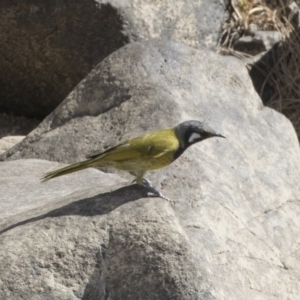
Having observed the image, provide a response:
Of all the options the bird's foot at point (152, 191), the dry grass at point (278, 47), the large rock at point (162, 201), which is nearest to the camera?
the large rock at point (162, 201)

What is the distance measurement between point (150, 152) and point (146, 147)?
0.05m

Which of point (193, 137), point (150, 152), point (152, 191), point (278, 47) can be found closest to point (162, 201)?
point (152, 191)

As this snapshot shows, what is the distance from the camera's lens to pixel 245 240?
500 cm

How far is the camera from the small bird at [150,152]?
16.0ft

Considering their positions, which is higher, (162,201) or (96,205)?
(162,201)

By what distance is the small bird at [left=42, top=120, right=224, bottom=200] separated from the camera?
4871 millimetres

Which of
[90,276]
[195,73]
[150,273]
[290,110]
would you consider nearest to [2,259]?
[90,276]

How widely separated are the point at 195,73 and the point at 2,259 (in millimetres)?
2556

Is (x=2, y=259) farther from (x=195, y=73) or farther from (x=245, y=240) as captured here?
(x=195, y=73)

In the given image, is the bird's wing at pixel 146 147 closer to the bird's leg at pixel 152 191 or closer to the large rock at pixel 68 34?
the bird's leg at pixel 152 191

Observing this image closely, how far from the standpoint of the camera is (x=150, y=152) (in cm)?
486

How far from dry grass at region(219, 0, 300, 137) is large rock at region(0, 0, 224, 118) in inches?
54.2

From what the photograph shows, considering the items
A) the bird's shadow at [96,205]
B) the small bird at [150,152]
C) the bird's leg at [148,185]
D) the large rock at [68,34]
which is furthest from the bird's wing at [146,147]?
the large rock at [68,34]

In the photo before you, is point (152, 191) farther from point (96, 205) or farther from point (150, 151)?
point (96, 205)
